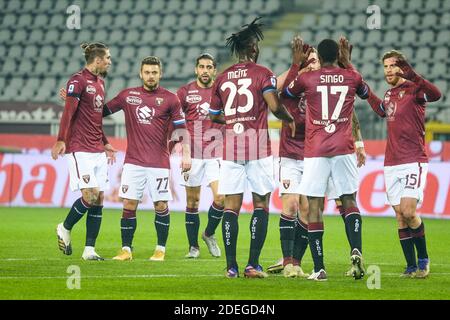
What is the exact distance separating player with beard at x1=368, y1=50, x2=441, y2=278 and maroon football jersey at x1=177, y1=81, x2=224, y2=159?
10.4ft

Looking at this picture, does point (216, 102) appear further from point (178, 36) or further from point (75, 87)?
point (178, 36)

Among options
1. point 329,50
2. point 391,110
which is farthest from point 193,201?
point 329,50

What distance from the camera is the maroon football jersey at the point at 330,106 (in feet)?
31.9

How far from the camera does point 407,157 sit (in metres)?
10.5

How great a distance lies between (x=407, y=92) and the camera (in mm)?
10531

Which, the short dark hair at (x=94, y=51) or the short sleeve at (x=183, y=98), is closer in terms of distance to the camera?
the short dark hair at (x=94, y=51)

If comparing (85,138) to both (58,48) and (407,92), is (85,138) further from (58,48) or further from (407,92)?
(58,48)

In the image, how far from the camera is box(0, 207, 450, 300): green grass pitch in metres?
8.74

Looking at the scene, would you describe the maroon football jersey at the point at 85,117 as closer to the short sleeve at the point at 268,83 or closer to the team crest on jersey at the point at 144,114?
the team crest on jersey at the point at 144,114

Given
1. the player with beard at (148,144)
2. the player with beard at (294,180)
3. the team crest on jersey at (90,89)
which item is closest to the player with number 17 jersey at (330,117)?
the player with beard at (294,180)

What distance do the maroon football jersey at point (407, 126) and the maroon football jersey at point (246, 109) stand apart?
1435 millimetres

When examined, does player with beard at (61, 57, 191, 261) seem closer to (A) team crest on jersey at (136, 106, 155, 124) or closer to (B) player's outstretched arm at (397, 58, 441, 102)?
(A) team crest on jersey at (136, 106, 155, 124)
